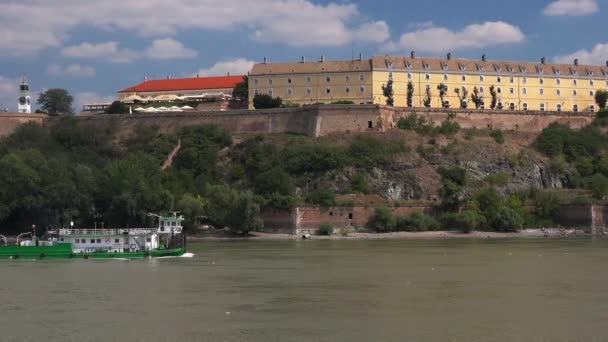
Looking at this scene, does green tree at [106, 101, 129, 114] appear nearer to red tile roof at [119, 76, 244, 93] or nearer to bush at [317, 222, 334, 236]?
red tile roof at [119, 76, 244, 93]

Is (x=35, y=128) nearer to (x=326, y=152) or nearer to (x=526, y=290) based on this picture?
(x=326, y=152)

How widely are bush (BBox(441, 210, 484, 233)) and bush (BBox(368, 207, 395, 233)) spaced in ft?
13.1

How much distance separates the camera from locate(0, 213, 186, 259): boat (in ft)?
167

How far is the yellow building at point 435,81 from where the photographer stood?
82.7m

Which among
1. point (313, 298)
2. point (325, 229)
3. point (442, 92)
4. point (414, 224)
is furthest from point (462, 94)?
point (313, 298)

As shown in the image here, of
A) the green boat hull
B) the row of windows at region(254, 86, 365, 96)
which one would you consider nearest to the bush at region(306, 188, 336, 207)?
the row of windows at region(254, 86, 365, 96)

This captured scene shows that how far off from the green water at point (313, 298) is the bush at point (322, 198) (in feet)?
56.3

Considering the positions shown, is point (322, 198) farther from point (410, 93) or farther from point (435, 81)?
point (435, 81)

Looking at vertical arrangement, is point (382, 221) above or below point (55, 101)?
below

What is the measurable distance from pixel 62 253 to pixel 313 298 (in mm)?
22021

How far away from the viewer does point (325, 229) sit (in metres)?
67.7

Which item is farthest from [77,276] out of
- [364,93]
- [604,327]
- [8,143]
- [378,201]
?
[364,93]

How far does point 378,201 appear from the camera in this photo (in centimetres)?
7062

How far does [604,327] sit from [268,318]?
31.1 ft
